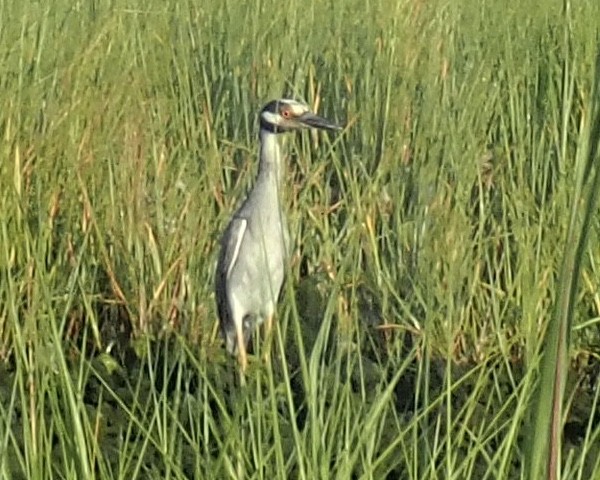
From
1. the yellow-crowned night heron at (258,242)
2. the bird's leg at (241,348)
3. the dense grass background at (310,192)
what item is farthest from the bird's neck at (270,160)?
the bird's leg at (241,348)

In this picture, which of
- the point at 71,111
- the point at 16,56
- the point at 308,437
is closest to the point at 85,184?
the point at 71,111

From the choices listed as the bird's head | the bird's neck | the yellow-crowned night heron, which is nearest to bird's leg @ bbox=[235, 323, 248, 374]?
the yellow-crowned night heron

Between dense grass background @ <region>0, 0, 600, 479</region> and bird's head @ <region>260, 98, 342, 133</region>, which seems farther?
bird's head @ <region>260, 98, 342, 133</region>

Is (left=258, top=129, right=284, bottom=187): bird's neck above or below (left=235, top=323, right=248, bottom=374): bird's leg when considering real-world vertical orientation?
above

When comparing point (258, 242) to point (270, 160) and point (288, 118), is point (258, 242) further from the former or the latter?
point (288, 118)

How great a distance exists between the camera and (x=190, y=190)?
328 cm

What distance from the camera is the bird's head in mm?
3262

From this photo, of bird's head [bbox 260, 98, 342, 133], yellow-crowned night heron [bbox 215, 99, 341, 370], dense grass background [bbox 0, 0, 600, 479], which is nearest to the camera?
dense grass background [bbox 0, 0, 600, 479]

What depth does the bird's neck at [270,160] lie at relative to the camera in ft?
10.5

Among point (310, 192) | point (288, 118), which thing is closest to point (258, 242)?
point (288, 118)

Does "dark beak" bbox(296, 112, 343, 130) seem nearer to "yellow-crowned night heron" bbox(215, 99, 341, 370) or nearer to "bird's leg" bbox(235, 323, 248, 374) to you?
"yellow-crowned night heron" bbox(215, 99, 341, 370)

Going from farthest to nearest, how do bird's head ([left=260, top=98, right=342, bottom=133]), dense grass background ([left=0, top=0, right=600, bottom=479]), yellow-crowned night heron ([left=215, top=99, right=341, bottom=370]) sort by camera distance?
bird's head ([left=260, top=98, right=342, bottom=133])
yellow-crowned night heron ([left=215, top=99, right=341, bottom=370])
dense grass background ([left=0, top=0, right=600, bottom=479])

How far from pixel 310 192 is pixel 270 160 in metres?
0.35

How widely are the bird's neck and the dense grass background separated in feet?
0.33
